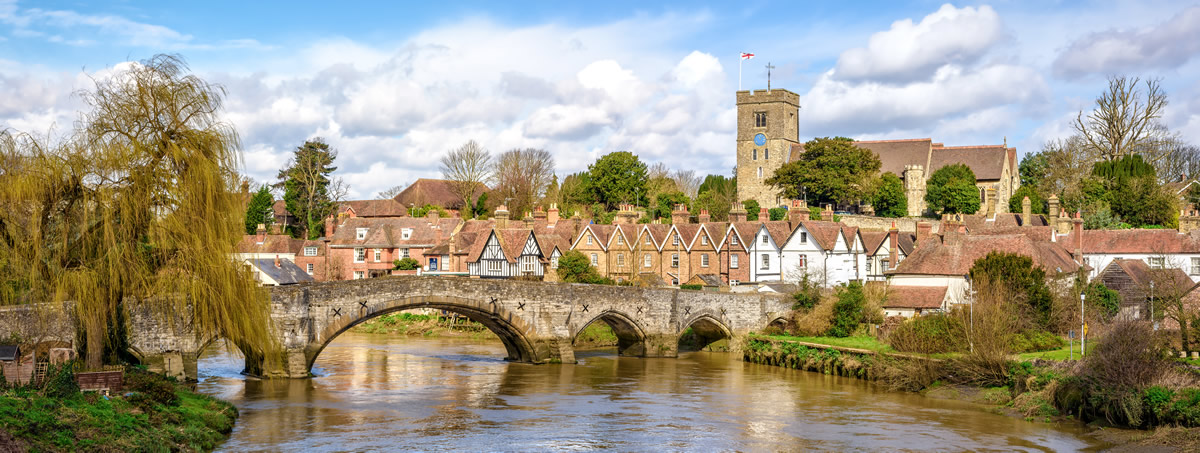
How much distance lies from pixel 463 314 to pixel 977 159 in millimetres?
55678

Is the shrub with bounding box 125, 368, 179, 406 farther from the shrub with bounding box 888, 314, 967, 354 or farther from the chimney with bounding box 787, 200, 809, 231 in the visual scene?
the chimney with bounding box 787, 200, 809, 231

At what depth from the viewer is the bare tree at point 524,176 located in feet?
268

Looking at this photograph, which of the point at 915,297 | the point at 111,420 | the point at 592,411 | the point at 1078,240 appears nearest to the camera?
the point at 111,420

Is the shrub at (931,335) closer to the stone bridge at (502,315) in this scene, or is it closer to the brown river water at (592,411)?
the brown river water at (592,411)

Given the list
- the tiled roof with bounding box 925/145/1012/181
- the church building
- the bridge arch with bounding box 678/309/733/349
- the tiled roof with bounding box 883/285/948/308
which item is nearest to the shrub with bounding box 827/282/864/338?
the tiled roof with bounding box 883/285/948/308

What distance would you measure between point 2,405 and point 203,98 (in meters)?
9.18

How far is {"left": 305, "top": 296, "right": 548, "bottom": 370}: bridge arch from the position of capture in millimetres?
36875

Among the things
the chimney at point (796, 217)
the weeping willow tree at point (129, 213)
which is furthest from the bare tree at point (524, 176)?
the weeping willow tree at point (129, 213)

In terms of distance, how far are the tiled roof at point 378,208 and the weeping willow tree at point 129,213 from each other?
2124 inches

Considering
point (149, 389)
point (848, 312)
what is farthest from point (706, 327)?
point (149, 389)

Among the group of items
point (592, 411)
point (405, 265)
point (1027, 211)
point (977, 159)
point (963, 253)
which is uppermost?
point (977, 159)

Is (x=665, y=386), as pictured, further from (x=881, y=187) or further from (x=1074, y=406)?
(x=881, y=187)

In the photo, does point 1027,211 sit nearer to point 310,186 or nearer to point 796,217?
point 796,217

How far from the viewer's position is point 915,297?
4678 centimetres
